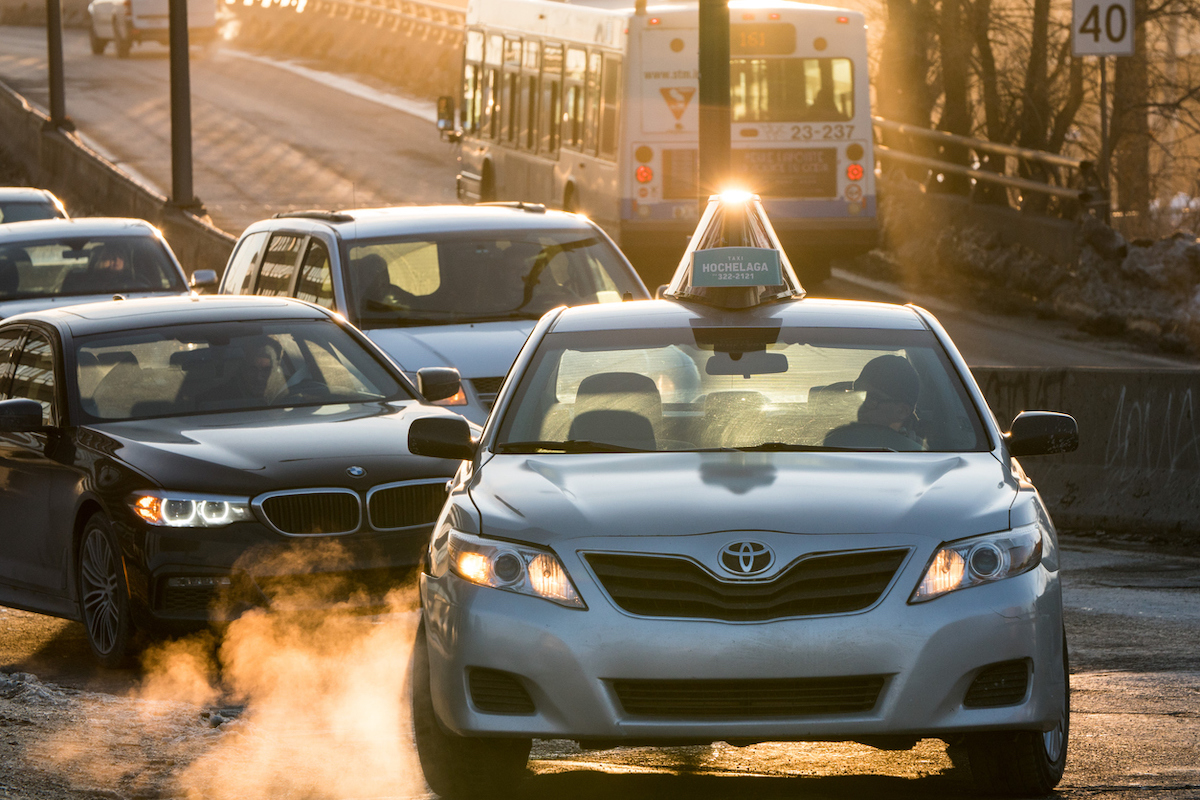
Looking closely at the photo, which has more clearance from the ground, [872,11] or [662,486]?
[872,11]

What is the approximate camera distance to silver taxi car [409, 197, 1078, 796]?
17.3ft

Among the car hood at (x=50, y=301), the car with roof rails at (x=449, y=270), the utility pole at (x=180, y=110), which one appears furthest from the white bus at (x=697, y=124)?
the car with roof rails at (x=449, y=270)

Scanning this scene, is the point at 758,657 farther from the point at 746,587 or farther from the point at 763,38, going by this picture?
the point at 763,38

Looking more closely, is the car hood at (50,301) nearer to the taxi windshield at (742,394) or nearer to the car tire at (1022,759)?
the taxi windshield at (742,394)

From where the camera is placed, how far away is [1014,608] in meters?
5.41

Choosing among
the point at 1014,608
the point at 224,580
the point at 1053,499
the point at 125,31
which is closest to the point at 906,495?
the point at 1014,608

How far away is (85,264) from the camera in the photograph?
1702 centimetres

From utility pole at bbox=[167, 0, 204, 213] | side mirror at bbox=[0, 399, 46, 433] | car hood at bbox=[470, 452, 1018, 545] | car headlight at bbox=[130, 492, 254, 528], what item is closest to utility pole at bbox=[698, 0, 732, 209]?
side mirror at bbox=[0, 399, 46, 433]

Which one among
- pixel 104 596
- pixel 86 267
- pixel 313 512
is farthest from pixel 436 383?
pixel 86 267

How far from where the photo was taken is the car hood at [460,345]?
38.4 feet

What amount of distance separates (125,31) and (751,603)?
5864 cm

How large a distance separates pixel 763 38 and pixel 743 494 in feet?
57.5

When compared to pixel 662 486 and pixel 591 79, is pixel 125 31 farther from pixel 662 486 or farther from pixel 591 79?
pixel 662 486

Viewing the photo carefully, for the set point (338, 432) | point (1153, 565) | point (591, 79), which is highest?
point (591, 79)
